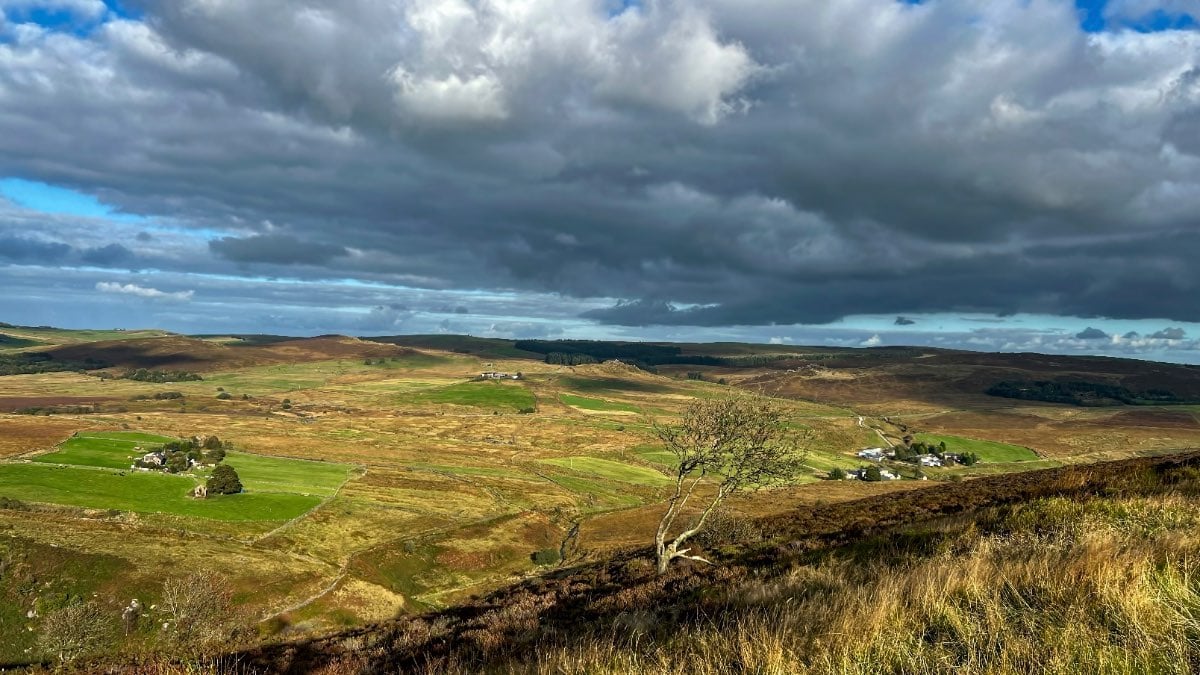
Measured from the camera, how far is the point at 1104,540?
812 centimetres

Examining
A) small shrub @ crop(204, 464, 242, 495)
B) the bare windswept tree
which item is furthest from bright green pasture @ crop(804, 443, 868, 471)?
the bare windswept tree

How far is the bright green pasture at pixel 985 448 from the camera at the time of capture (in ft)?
541

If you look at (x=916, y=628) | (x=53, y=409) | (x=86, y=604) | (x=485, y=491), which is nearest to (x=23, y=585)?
(x=86, y=604)

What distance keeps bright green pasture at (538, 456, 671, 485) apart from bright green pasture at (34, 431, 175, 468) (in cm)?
7972

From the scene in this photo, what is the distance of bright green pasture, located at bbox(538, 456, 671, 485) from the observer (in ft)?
425

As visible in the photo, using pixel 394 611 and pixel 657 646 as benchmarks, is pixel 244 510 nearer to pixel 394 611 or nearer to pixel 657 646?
pixel 394 611

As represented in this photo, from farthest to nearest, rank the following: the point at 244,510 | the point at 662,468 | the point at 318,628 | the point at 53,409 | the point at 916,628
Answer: the point at 53,409, the point at 662,468, the point at 244,510, the point at 318,628, the point at 916,628

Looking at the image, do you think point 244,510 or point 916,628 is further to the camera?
point 244,510

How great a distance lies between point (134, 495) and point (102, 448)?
Answer: 43.6 metres

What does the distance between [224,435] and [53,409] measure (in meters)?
75.1

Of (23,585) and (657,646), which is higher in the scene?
(657,646)

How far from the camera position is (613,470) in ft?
449

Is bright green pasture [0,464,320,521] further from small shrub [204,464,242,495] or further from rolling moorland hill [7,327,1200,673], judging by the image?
small shrub [204,464,242,495]

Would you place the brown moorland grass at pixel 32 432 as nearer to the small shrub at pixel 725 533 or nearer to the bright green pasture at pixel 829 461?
the small shrub at pixel 725 533
